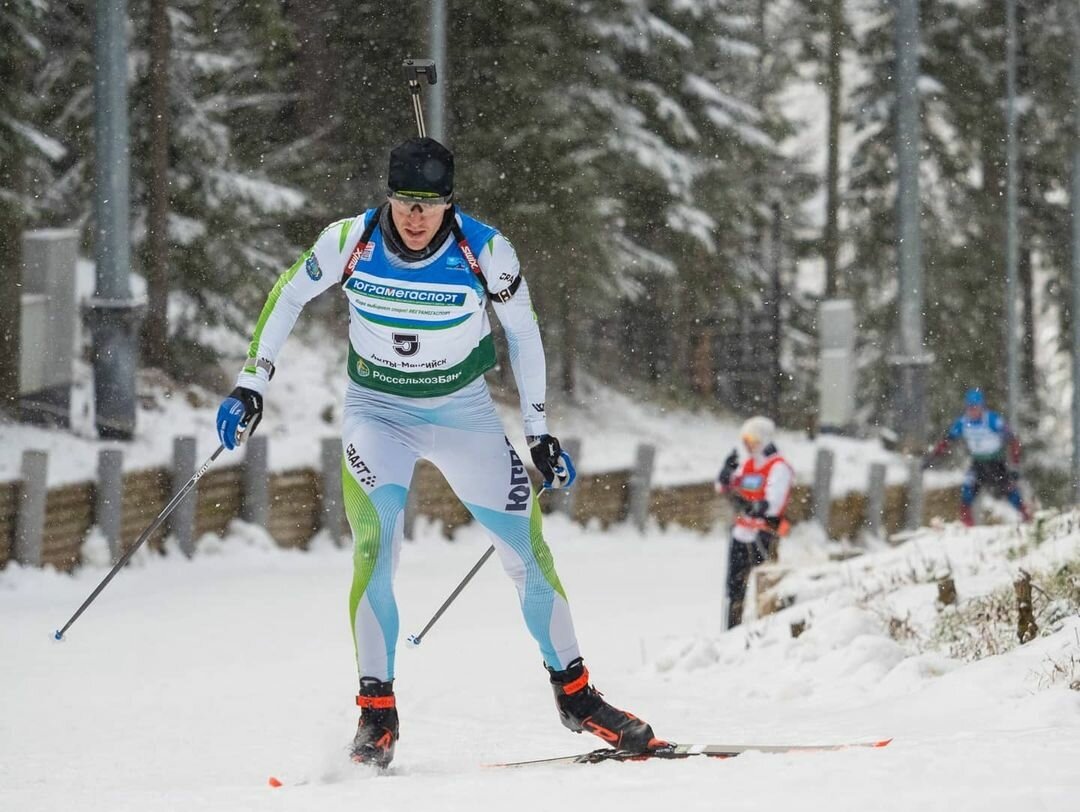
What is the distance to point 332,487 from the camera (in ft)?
50.2

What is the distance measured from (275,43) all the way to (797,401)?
714 inches

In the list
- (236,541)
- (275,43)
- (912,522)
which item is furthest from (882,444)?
(236,541)

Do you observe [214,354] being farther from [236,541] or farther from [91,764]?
[91,764]

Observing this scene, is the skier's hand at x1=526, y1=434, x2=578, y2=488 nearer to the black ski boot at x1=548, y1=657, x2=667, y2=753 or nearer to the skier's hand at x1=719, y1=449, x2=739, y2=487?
the black ski boot at x1=548, y1=657, x2=667, y2=753

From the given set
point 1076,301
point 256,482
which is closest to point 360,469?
point 256,482

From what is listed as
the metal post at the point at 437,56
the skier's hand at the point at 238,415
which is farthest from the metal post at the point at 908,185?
the skier's hand at the point at 238,415

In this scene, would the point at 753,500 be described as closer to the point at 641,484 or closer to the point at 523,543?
the point at 523,543

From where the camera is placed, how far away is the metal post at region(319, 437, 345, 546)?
15.2 m

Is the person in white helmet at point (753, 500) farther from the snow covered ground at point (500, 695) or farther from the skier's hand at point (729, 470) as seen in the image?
the snow covered ground at point (500, 695)

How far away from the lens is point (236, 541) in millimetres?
14219

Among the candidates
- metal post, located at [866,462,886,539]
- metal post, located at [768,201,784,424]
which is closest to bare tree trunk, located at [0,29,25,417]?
metal post, located at [866,462,886,539]

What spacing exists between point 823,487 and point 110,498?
1144cm

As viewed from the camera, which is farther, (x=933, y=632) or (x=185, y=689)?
(x=185, y=689)

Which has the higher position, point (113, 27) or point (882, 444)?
point (113, 27)
